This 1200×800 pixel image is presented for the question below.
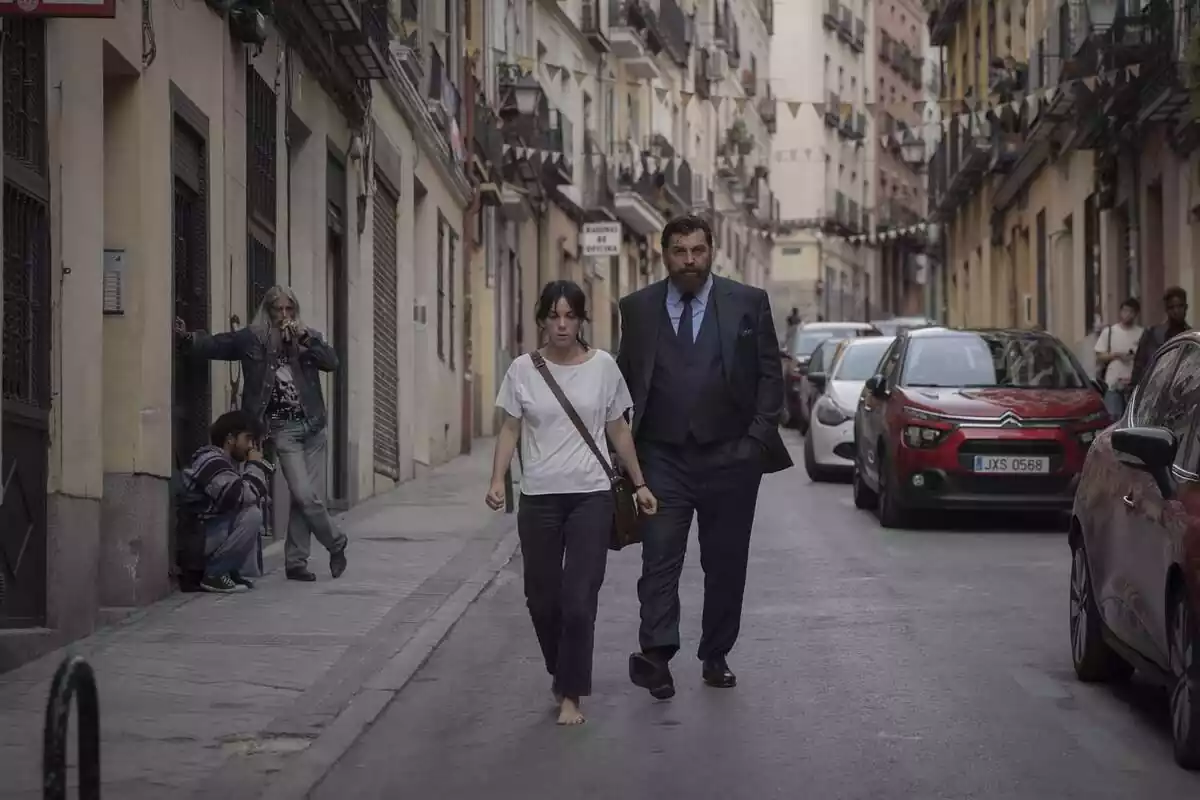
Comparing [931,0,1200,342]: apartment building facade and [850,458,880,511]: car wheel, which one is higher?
[931,0,1200,342]: apartment building facade

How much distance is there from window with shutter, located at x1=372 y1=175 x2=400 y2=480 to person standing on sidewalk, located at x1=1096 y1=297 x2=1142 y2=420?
7.58 metres

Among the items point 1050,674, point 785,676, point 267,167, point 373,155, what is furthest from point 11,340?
point 373,155

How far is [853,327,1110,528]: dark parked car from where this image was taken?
1672 centimetres

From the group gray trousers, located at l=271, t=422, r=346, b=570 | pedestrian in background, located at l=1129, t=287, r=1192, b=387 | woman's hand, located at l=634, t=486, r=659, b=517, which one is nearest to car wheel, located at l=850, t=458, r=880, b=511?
pedestrian in background, located at l=1129, t=287, r=1192, b=387


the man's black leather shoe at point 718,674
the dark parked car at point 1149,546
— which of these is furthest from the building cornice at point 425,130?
the dark parked car at point 1149,546

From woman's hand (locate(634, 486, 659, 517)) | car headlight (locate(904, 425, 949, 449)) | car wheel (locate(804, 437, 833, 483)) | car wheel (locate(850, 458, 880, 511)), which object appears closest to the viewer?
woman's hand (locate(634, 486, 659, 517))

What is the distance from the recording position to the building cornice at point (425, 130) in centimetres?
2308

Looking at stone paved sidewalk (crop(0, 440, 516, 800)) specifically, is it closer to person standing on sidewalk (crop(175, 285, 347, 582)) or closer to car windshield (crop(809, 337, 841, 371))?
person standing on sidewalk (crop(175, 285, 347, 582))

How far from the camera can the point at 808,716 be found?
8.47 meters

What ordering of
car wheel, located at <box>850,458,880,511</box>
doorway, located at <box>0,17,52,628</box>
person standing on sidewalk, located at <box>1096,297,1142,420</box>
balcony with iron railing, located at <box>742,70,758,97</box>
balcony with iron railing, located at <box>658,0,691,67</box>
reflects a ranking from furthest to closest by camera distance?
balcony with iron railing, located at <box>742,70,758,97</box>, balcony with iron railing, located at <box>658,0,691,67</box>, person standing on sidewalk, located at <box>1096,297,1142,420</box>, car wheel, located at <box>850,458,880,511</box>, doorway, located at <box>0,17,52,628</box>

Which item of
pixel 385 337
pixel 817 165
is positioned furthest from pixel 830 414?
pixel 817 165

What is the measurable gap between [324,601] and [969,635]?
3713 millimetres

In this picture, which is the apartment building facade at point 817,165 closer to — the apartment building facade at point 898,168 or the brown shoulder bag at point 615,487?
the apartment building facade at point 898,168

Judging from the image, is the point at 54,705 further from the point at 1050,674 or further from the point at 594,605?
the point at 1050,674
